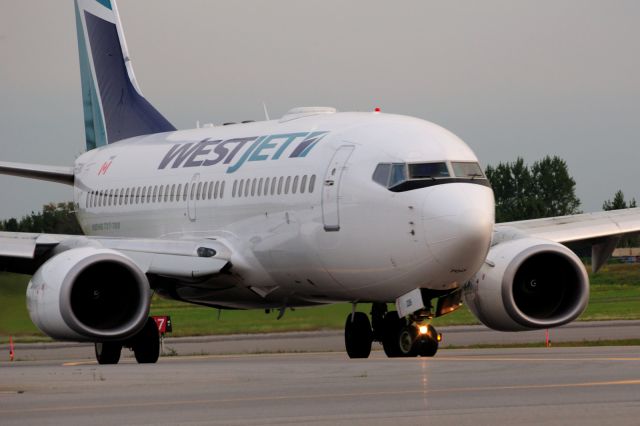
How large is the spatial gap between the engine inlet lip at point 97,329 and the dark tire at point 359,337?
3.56 metres

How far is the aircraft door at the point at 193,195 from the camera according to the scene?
98.6ft

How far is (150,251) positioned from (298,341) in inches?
383

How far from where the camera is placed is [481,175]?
967 inches

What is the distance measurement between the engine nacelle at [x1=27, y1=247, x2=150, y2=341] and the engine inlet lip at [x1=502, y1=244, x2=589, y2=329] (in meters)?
5.89

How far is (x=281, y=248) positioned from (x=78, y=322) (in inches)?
147

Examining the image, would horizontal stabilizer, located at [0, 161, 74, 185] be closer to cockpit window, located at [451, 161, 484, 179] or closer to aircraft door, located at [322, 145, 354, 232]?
aircraft door, located at [322, 145, 354, 232]

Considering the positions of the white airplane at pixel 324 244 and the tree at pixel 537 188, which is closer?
the white airplane at pixel 324 244

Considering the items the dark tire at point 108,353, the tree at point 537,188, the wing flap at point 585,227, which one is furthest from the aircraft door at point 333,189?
the tree at point 537,188

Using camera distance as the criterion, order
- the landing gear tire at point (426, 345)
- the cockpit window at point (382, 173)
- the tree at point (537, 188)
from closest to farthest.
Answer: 1. the cockpit window at point (382, 173)
2. the landing gear tire at point (426, 345)
3. the tree at point (537, 188)

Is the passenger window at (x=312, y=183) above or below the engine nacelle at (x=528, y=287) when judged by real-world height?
above

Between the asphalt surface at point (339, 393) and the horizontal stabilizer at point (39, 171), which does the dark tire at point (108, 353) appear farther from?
the horizontal stabilizer at point (39, 171)

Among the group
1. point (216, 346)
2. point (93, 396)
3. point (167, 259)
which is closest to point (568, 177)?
point (216, 346)

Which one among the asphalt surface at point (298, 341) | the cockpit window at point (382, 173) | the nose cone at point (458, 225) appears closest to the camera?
the nose cone at point (458, 225)

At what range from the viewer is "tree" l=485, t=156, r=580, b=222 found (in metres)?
128
